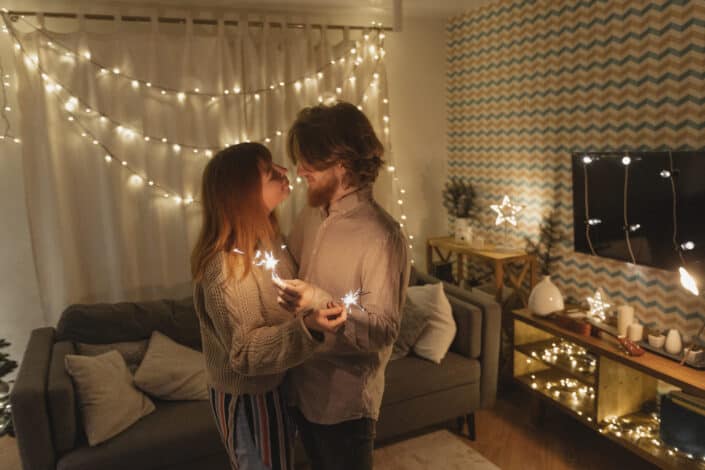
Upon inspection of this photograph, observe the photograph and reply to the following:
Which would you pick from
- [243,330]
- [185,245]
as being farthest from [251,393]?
[185,245]

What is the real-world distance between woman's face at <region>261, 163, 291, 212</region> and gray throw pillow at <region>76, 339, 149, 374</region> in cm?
166

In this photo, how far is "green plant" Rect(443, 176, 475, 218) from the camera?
3785 mm

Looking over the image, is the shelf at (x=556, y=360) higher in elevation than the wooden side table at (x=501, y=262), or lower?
lower

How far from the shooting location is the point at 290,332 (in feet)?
3.68

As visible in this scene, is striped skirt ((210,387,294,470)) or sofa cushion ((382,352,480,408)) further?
sofa cushion ((382,352,480,408))

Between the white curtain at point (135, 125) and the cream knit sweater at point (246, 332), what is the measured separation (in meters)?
2.11

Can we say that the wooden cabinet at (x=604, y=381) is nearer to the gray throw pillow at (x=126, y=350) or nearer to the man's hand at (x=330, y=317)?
the man's hand at (x=330, y=317)

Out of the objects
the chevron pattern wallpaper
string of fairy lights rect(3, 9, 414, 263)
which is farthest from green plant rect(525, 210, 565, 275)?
string of fairy lights rect(3, 9, 414, 263)

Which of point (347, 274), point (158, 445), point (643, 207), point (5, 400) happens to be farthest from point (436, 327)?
point (5, 400)

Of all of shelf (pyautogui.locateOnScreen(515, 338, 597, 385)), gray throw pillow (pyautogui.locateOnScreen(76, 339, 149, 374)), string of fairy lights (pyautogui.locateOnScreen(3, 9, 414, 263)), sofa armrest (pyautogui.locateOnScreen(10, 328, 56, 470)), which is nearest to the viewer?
sofa armrest (pyautogui.locateOnScreen(10, 328, 56, 470))

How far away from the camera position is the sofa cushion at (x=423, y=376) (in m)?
2.60

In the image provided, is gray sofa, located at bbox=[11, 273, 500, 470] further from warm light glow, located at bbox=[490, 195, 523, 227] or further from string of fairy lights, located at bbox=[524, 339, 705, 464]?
warm light glow, located at bbox=[490, 195, 523, 227]

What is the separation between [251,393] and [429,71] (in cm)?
334

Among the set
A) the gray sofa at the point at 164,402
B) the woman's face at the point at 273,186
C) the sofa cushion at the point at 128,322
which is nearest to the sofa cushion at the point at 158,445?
the gray sofa at the point at 164,402
